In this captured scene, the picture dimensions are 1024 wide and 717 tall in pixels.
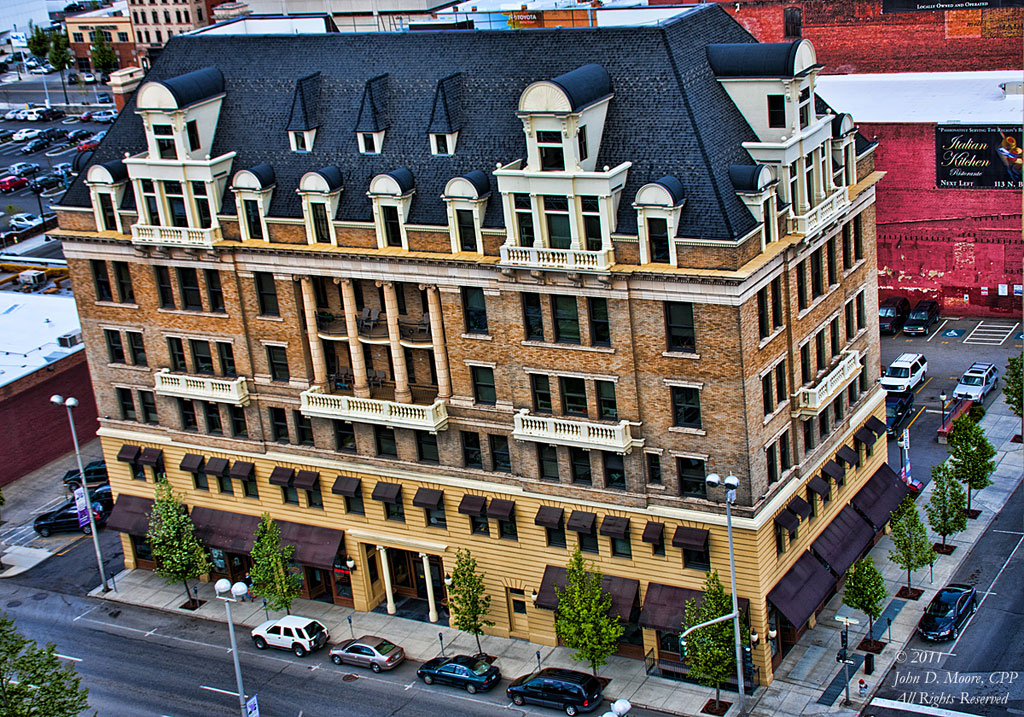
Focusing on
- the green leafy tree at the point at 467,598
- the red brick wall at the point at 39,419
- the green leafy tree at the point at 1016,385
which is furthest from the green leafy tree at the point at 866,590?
the red brick wall at the point at 39,419

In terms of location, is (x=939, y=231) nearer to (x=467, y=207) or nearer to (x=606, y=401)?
(x=606, y=401)

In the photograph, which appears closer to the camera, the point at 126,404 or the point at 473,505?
the point at 473,505

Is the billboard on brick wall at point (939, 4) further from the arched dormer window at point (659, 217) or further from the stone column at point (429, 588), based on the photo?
the stone column at point (429, 588)

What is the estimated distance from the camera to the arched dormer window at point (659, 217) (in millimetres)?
61312

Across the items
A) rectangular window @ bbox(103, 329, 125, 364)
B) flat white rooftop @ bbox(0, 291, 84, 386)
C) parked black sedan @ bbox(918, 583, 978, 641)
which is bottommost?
parked black sedan @ bbox(918, 583, 978, 641)

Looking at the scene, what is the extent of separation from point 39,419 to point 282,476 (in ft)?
98.9

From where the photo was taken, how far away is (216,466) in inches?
3120

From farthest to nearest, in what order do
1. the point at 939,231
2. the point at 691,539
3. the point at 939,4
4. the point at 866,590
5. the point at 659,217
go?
the point at 939,4
the point at 939,231
the point at 866,590
the point at 691,539
the point at 659,217

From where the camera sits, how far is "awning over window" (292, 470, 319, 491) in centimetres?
7656

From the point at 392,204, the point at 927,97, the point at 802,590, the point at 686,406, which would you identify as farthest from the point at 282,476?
the point at 927,97

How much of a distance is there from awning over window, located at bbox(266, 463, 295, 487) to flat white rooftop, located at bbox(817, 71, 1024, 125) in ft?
173

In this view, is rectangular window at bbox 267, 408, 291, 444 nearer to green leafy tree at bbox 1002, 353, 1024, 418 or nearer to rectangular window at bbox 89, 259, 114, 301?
rectangular window at bbox 89, 259, 114, 301

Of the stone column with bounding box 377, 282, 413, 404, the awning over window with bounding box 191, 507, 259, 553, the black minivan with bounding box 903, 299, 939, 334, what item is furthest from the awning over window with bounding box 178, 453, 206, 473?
the black minivan with bounding box 903, 299, 939, 334

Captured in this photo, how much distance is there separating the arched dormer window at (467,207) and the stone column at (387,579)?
17.7 m
